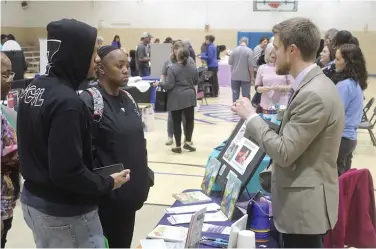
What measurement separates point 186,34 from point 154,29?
128cm

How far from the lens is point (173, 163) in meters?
5.34

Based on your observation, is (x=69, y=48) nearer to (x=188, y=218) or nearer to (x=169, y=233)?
(x=169, y=233)

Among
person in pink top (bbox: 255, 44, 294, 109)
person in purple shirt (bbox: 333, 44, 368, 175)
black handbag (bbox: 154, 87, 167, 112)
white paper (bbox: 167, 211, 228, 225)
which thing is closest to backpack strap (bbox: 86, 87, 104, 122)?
white paper (bbox: 167, 211, 228, 225)

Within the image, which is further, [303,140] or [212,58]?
[212,58]

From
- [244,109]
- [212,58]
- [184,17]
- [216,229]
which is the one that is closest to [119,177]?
[244,109]

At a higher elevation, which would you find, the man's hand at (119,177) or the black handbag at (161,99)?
the man's hand at (119,177)

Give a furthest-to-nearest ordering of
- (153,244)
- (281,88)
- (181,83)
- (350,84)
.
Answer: (181,83), (281,88), (350,84), (153,244)

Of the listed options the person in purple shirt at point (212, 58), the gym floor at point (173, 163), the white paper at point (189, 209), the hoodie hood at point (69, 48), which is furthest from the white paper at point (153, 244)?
the person in purple shirt at point (212, 58)

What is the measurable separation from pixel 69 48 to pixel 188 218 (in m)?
1.15

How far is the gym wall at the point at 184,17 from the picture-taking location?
1554 cm

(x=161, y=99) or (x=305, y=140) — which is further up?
(x=305, y=140)

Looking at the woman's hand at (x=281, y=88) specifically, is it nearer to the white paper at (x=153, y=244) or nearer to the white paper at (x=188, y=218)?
the white paper at (x=188, y=218)

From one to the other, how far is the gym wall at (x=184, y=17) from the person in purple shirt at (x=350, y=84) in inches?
502

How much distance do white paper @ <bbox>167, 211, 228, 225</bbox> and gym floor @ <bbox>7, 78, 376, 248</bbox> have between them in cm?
103
